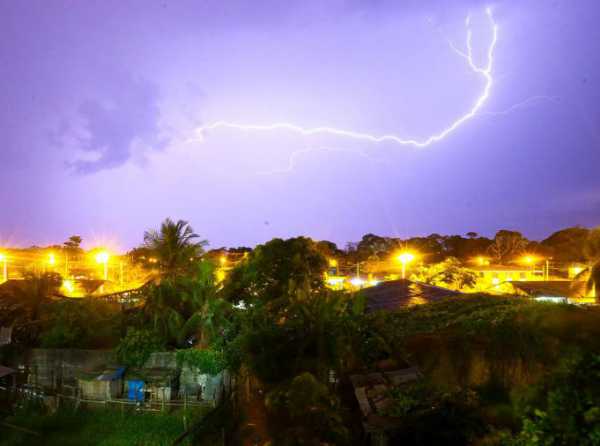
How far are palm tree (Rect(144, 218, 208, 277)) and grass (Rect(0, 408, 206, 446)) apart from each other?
702 centimetres

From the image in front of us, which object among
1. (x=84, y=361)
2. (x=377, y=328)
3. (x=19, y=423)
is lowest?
(x=19, y=423)

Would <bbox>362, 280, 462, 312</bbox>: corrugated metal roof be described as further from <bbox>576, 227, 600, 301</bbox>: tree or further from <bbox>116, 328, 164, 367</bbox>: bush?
<bbox>576, 227, 600, 301</bbox>: tree

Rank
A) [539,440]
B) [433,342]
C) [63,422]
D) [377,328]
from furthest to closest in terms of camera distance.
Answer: [63,422], [377,328], [433,342], [539,440]

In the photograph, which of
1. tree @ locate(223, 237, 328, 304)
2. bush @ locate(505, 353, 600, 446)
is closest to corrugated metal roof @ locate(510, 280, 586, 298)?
tree @ locate(223, 237, 328, 304)

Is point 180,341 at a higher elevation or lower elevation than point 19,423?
higher

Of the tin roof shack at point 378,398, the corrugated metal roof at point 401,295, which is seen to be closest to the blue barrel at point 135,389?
the tin roof shack at point 378,398

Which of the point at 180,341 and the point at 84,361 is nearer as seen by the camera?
the point at 84,361

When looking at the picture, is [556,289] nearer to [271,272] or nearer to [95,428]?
[271,272]

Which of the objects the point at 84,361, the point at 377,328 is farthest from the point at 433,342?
the point at 84,361

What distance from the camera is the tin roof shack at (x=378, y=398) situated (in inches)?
246

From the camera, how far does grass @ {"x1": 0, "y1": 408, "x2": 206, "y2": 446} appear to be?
950 cm

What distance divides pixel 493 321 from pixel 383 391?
228 cm

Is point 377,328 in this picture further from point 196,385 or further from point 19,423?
point 19,423

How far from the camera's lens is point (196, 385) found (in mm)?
12047
